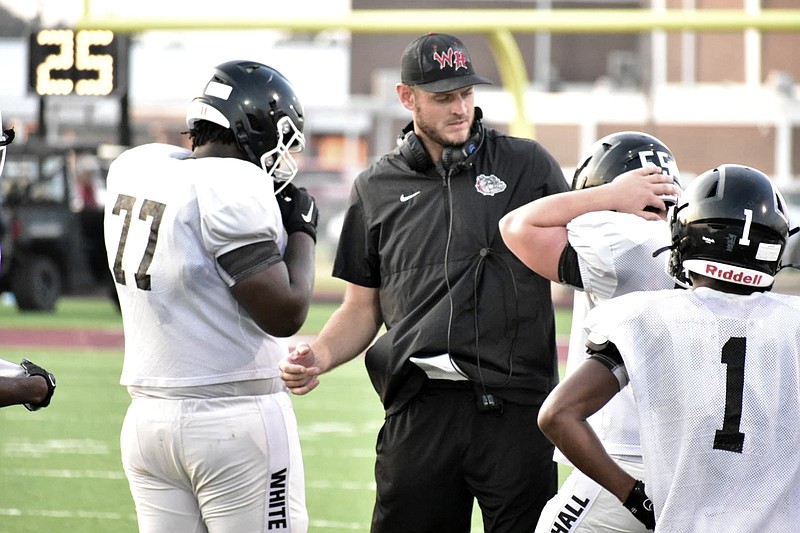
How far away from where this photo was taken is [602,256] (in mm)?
3191

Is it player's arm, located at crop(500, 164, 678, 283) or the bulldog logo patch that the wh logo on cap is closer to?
the bulldog logo patch

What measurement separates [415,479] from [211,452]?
0.93m

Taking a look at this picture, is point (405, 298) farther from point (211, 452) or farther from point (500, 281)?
point (211, 452)

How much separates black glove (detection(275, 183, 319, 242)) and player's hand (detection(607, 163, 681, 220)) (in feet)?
2.65

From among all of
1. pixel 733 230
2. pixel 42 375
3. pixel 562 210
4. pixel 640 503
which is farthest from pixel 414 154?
pixel 640 503

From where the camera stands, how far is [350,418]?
9438 millimetres

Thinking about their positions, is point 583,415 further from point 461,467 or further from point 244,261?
point 461,467

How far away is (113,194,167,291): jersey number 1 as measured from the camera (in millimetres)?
3277

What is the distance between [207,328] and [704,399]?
132 centimetres

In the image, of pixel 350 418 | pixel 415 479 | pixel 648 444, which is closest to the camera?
pixel 648 444

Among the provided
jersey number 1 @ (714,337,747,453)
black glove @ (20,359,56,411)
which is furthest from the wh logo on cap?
jersey number 1 @ (714,337,747,453)

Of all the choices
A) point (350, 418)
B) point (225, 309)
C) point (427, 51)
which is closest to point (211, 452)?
point (225, 309)

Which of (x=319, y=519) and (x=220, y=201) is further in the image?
(x=319, y=519)

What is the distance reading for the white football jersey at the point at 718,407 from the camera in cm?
264
